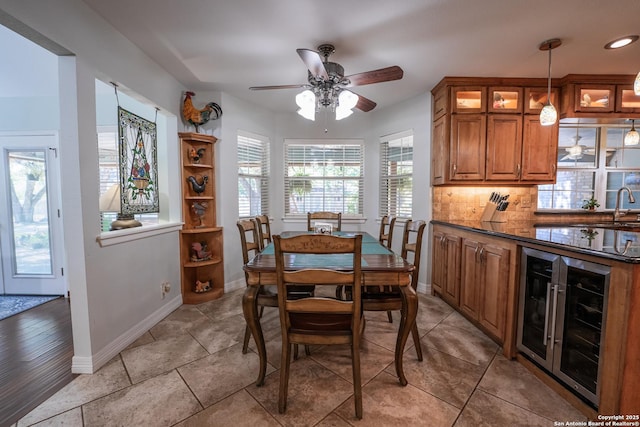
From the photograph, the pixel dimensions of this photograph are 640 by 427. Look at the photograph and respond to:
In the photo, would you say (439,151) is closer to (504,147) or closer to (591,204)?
(504,147)

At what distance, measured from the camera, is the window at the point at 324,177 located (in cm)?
430

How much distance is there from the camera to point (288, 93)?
3471 mm

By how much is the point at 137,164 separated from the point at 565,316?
3600mm

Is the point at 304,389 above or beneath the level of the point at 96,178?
Result: beneath

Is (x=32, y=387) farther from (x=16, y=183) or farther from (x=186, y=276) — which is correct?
(x=16, y=183)

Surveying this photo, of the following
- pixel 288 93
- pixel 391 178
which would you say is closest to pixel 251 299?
pixel 288 93

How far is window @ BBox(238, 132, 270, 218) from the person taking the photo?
12.4 feet

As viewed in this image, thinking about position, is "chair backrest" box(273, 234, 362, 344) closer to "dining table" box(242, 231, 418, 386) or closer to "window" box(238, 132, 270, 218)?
"dining table" box(242, 231, 418, 386)

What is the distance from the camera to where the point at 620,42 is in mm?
2285

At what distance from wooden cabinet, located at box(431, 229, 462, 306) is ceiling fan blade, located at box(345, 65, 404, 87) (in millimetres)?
1726

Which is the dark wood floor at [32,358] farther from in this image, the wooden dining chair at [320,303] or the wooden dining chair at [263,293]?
the wooden dining chair at [320,303]

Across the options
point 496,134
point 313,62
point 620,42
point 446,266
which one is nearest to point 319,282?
point 313,62

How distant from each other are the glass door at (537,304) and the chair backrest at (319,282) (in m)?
1.31

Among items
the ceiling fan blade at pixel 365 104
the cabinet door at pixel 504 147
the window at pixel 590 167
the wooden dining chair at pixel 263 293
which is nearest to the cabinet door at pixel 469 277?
Answer: the cabinet door at pixel 504 147
